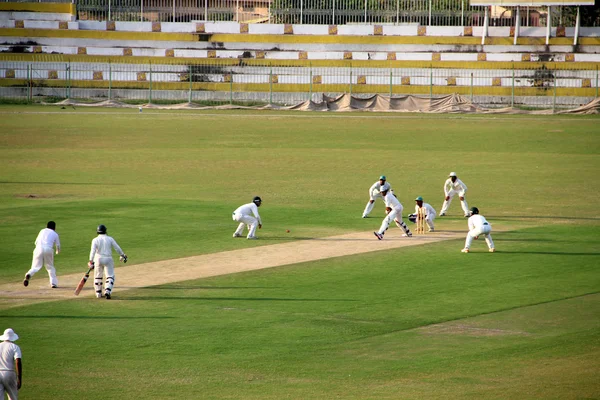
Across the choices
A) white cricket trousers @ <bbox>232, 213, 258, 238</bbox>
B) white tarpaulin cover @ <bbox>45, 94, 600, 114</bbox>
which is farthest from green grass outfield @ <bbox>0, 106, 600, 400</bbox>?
white tarpaulin cover @ <bbox>45, 94, 600, 114</bbox>

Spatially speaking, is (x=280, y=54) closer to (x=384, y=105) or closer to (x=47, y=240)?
(x=384, y=105)

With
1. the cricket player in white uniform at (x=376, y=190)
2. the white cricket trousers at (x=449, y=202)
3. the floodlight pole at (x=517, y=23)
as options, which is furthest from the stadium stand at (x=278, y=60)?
the cricket player in white uniform at (x=376, y=190)

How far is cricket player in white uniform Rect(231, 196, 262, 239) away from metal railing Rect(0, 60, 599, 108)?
41.7m

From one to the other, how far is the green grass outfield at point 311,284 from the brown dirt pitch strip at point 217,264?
0.53 metres

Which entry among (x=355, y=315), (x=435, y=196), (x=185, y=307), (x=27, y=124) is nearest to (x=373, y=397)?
(x=355, y=315)

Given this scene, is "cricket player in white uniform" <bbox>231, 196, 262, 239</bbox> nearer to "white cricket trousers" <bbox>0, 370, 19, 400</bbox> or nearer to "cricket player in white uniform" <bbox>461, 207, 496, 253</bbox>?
"cricket player in white uniform" <bbox>461, 207, 496, 253</bbox>

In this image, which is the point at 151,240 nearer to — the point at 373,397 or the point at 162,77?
the point at 373,397

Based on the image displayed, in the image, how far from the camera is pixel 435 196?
34250 mm

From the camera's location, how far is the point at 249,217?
25.5 metres

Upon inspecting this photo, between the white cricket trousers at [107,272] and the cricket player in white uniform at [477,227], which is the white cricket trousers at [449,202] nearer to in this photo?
the cricket player in white uniform at [477,227]

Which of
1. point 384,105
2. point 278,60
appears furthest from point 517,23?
point 278,60

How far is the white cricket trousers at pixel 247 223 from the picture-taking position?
25250 mm

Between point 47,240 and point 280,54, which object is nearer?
point 47,240

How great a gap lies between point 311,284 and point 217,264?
3.12 metres
